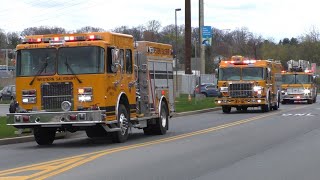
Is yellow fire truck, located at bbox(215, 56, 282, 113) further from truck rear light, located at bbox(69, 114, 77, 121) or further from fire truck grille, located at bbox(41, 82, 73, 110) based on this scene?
truck rear light, located at bbox(69, 114, 77, 121)

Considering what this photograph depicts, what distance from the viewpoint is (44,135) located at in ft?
52.3

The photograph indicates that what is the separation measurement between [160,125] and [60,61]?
485 centimetres

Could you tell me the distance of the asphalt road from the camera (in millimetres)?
9930

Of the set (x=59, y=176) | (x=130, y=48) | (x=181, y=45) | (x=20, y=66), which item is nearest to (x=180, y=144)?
(x=130, y=48)

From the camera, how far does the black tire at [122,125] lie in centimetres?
1545

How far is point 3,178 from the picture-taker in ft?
30.9

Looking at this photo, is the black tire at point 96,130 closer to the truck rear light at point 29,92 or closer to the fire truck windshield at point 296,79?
the truck rear light at point 29,92

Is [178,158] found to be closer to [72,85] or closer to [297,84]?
[72,85]

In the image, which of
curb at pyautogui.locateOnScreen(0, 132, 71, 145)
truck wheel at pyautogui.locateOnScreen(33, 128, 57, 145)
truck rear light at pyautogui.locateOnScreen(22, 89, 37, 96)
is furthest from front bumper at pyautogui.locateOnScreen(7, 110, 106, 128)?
curb at pyautogui.locateOnScreen(0, 132, 71, 145)

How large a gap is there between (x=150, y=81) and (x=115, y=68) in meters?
2.92

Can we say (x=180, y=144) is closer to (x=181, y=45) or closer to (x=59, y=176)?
(x=59, y=176)

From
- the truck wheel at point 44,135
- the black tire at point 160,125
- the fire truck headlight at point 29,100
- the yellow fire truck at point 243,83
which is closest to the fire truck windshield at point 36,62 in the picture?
the fire truck headlight at point 29,100

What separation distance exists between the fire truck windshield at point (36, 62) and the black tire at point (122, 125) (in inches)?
87.0

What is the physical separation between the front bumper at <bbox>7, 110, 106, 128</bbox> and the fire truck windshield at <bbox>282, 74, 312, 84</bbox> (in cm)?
3173
